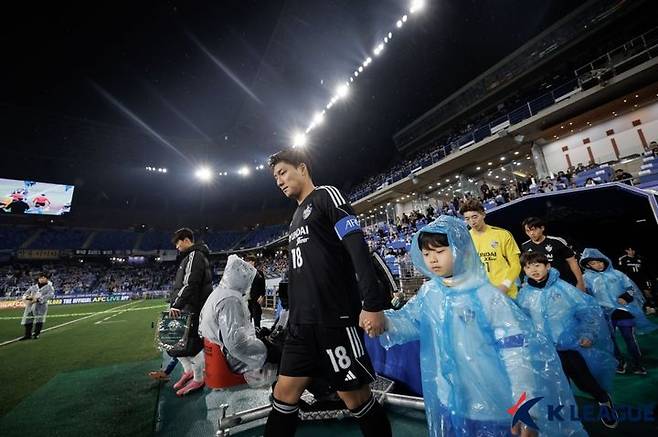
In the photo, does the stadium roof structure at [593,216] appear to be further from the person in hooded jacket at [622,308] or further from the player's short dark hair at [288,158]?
the player's short dark hair at [288,158]

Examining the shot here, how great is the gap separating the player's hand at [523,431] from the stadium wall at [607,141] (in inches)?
737

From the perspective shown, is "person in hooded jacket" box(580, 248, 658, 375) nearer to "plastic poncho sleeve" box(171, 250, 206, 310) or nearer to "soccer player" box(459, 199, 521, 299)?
"soccer player" box(459, 199, 521, 299)

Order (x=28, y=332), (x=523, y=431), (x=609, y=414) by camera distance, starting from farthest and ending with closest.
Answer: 1. (x=28, y=332)
2. (x=609, y=414)
3. (x=523, y=431)

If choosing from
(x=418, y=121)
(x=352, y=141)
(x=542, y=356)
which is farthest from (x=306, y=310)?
(x=418, y=121)

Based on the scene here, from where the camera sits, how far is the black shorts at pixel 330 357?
1354mm

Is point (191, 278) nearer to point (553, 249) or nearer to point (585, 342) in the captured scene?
point (585, 342)

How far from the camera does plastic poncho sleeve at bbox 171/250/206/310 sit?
3.31 meters

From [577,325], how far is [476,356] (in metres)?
1.65

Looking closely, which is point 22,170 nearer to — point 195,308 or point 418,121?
Answer: point 195,308


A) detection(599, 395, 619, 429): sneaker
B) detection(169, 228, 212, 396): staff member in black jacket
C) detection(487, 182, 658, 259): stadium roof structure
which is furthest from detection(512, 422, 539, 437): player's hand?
detection(487, 182, 658, 259): stadium roof structure

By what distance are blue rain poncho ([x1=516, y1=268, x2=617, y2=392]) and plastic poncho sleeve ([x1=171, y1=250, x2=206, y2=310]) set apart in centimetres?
373

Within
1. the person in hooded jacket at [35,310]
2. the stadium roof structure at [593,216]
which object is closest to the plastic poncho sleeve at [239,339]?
the stadium roof structure at [593,216]

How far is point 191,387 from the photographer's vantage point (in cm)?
327

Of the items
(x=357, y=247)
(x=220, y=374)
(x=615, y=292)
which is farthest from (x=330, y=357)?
(x=615, y=292)
